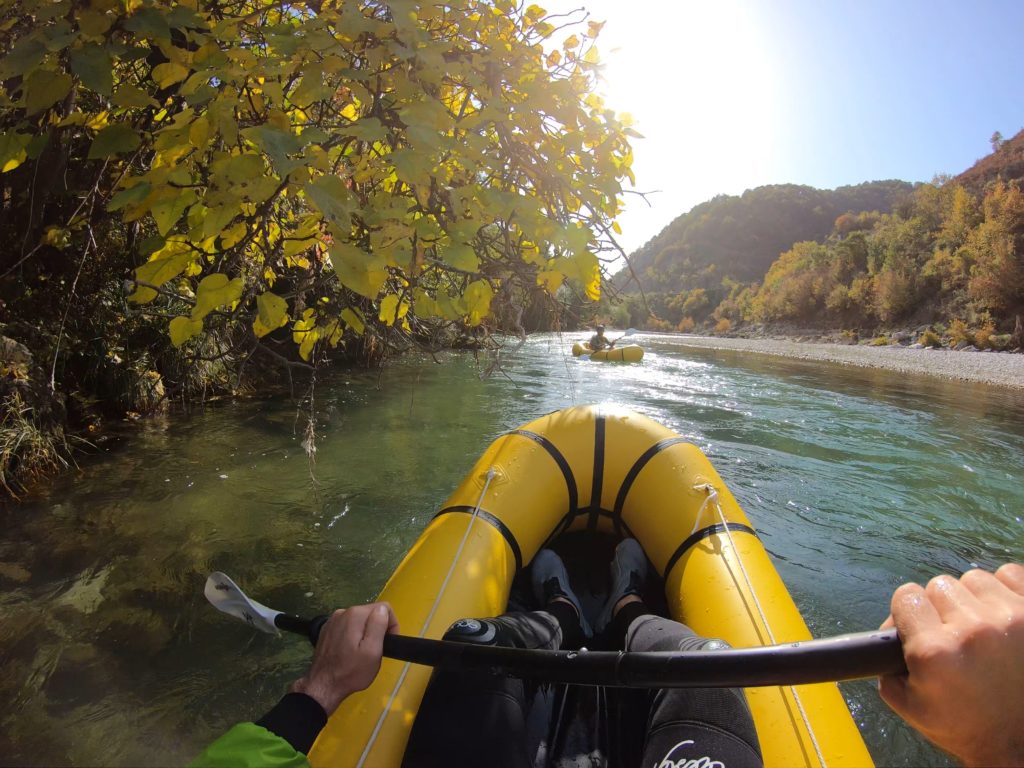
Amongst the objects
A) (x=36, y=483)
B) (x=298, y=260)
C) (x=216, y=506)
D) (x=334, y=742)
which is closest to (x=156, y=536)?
(x=216, y=506)

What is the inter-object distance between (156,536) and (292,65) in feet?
11.1

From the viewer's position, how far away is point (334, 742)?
4.50 feet

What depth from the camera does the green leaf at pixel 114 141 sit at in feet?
3.43

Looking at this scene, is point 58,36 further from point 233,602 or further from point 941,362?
point 941,362

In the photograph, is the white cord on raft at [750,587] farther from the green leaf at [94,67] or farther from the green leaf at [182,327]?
the green leaf at [94,67]

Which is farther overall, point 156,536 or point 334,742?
point 156,536

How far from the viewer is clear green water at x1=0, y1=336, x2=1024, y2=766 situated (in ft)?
7.03

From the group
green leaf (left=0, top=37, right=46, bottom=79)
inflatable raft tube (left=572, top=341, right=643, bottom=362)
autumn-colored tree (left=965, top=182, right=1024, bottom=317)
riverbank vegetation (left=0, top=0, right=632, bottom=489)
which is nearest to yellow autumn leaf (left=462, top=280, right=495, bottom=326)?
riverbank vegetation (left=0, top=0, right=632, bottom=489)

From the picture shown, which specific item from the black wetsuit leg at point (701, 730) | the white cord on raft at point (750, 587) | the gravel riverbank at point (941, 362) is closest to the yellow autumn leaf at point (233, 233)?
the black wetsuit leg at point (701, 730)

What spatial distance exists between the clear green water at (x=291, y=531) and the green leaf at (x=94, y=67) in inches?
63.6

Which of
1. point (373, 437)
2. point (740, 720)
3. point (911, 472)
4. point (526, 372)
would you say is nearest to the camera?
point (740, 720)

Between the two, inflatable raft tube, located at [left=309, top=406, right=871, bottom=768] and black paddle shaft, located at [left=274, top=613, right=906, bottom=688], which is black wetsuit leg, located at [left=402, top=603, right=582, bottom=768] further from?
black paddle shaft, located at [left=274, top=613, right=906, bottom=688]

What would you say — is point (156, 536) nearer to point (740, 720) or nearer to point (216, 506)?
point (216, 506)

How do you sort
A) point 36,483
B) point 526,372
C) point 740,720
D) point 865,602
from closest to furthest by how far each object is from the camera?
point 740,720
point 865,602
point 36,483
point 526,372
